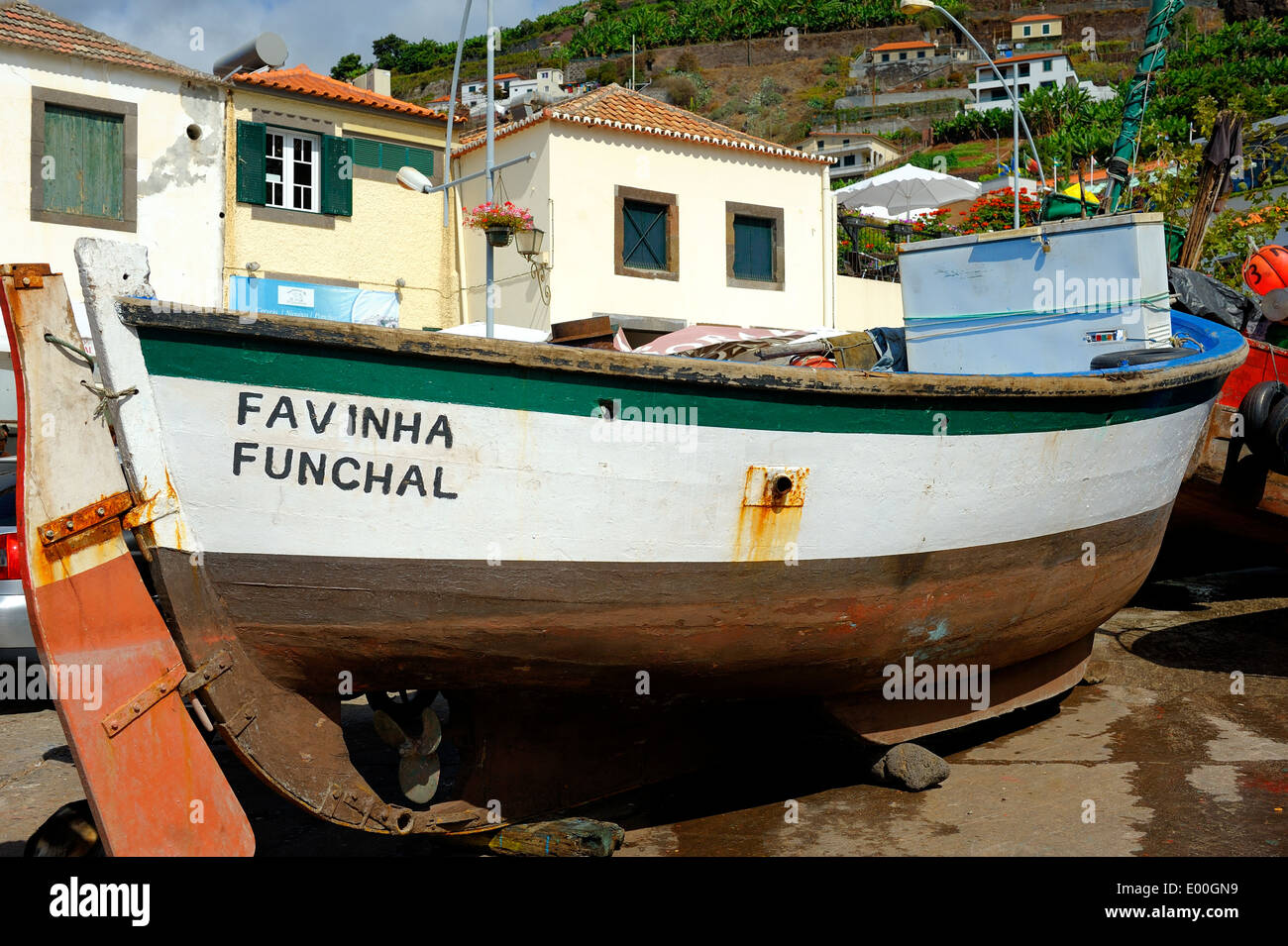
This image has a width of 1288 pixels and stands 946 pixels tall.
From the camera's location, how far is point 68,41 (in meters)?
15.6

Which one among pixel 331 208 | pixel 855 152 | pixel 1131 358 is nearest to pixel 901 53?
pixel 855 152

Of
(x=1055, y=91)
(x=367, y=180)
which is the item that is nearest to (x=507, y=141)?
(x=367, y=180)

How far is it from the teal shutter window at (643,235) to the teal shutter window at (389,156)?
3.69 metres

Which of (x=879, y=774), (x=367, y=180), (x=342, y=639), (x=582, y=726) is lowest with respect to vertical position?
(x=879, y=774)

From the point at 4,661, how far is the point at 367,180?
43.0 ft

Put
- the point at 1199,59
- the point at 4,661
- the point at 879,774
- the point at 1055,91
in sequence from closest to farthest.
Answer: the point at 879,774 → the point at 4,661 → the point at 1055,91 → the point at 1199,59

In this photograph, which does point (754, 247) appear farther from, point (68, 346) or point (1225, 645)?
point (68, 346)

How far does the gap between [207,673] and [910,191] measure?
29.5m

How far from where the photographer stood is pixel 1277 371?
709 cm

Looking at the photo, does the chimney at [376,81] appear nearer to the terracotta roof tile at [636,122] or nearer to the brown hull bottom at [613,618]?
the terracotta roof tile at [636,122]

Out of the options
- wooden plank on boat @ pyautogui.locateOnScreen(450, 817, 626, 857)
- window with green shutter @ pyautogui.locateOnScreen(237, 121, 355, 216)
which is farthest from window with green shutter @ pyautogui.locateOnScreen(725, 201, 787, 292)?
wooden plank on boat @ pyautogui.locateOnScreen(450, 817, 626, 857)

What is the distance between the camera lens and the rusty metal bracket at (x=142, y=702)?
3477 mm

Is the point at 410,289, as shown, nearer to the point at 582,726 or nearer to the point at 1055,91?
the point at 582,726

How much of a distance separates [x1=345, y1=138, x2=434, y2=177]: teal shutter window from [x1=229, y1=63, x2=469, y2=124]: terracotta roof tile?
1.91 feet
